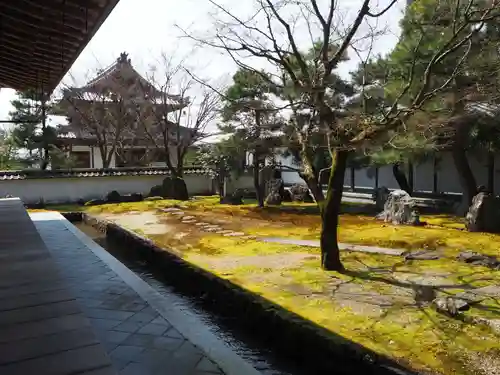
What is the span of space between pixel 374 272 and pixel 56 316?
4660 mm

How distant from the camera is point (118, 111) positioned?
20656mm

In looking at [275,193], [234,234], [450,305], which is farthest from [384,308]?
[275,193]

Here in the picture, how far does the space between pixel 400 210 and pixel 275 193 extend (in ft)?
19.0

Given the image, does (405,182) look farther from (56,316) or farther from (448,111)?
(56,316)

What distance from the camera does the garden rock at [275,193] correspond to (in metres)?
15.8

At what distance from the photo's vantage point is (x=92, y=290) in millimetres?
5191

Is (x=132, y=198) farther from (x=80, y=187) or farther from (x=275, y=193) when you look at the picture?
(x=275, y=193)

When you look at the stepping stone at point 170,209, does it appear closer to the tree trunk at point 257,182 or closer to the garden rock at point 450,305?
the tree trunk at point 257,182

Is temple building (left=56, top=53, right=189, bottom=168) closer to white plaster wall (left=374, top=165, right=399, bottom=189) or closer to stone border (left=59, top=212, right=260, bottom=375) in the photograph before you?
white plaster wall (left=374, top=165, right=399, bottom=189)

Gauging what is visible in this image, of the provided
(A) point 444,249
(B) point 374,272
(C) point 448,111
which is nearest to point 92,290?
(B) point 374,272

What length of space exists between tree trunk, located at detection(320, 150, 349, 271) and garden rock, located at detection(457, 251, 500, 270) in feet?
6.70

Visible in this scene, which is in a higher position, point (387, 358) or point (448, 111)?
point (448, 111)

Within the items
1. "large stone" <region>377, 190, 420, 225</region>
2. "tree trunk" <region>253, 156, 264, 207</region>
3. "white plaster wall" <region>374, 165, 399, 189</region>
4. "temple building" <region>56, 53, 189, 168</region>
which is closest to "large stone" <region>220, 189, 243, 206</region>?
"tree trunk" <region>253, 156, 264, 207</region>

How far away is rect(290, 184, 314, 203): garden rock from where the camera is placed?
54.3 feet
